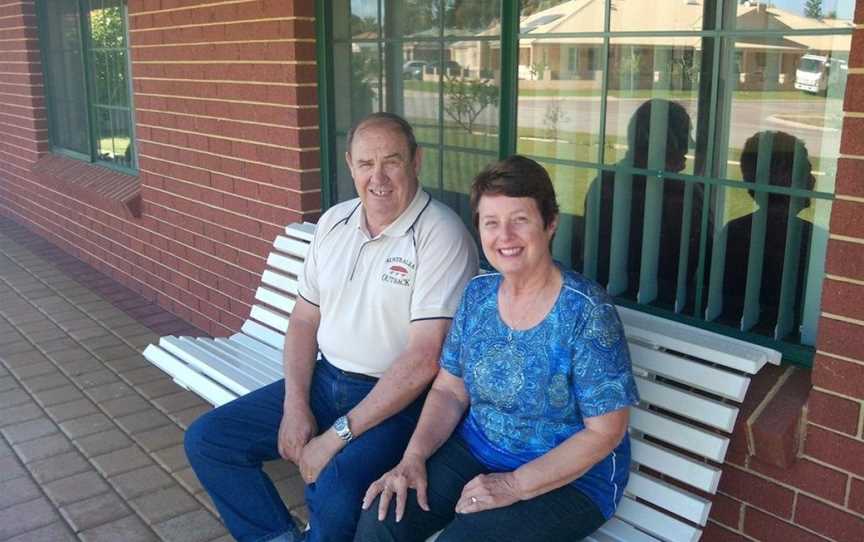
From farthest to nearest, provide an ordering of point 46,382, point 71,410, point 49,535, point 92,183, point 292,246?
point 92,183
point 46,382
point 71,410
point 292,246
point 49,535

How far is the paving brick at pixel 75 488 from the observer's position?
3342mm

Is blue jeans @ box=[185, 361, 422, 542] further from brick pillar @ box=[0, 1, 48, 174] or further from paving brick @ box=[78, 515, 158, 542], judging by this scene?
brick pillar @ box=[0, 1, 48, 174]

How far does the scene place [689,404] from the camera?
7.81 ft

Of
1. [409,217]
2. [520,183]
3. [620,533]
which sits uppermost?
[520,183]

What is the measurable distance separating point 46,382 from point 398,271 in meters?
2.61

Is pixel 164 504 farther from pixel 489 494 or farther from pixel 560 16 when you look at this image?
pixel 560 16

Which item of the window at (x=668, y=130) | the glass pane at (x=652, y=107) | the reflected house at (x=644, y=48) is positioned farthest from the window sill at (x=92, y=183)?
the glass pane at (x=652, y=107)

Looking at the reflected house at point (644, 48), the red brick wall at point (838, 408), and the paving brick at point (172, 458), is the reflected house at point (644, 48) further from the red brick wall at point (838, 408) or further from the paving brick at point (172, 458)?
the paving brick at point (172, 458)

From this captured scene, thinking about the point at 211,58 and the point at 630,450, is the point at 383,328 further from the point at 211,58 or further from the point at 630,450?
the point at 211,58

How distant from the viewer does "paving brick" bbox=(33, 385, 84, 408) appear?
4.26 metres

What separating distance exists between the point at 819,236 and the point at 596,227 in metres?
0.84

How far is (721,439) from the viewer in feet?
7.59

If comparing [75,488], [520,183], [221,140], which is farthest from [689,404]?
[221,140]

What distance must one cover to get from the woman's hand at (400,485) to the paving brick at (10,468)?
73.3 inches
